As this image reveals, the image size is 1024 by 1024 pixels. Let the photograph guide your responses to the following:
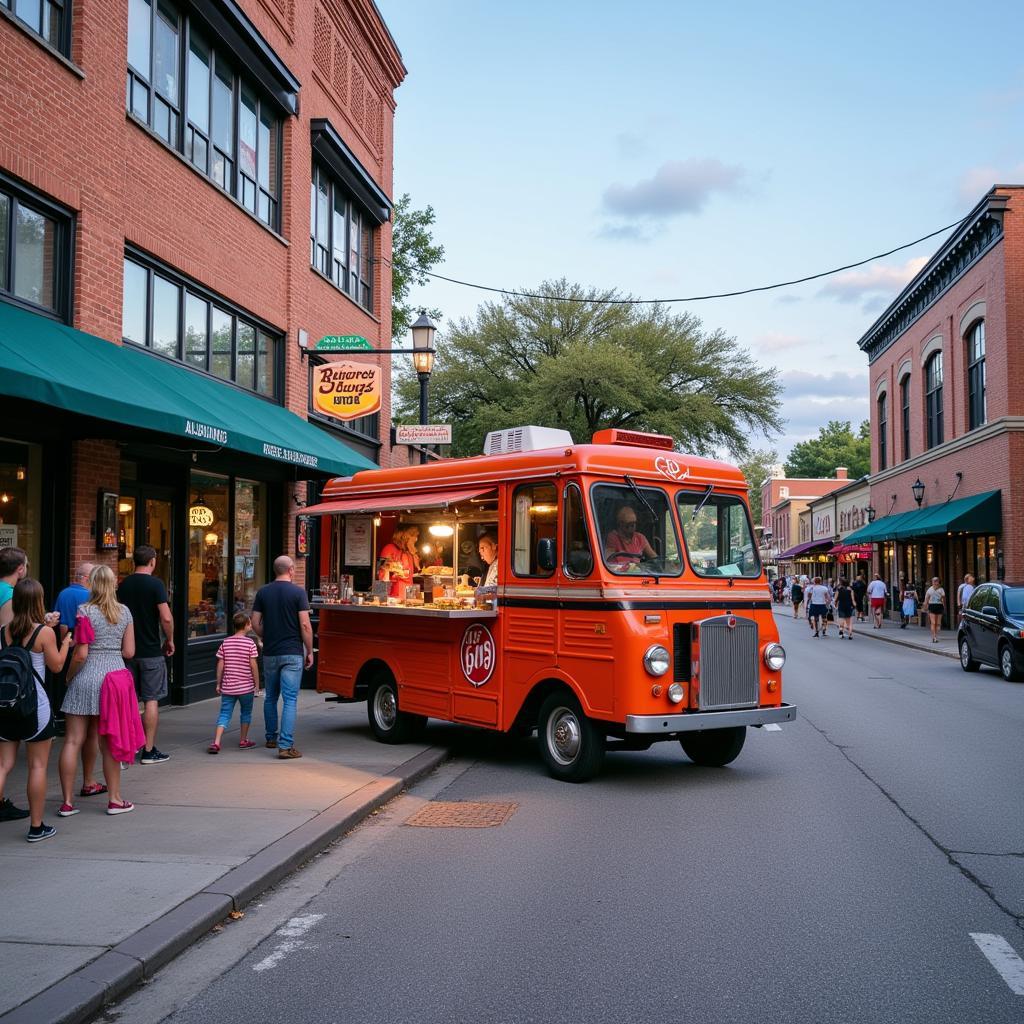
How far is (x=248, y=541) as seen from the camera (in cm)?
1603

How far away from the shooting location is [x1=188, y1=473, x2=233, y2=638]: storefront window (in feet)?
45.8

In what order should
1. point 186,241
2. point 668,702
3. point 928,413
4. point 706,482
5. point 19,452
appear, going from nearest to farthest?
1. point 668,702
2. point 706,482
3. point 19,452
4. point 186,241
5. point 928,413

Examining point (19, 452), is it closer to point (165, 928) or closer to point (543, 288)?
point (165, 928)

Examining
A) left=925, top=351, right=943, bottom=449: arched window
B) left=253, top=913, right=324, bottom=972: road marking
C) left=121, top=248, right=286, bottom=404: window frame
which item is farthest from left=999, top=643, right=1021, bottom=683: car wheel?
left=925, top=351, right=943, bottom=449: arched window

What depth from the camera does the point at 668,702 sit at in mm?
8375

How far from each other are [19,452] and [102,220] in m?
2.84

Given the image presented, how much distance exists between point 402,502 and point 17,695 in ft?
15.7

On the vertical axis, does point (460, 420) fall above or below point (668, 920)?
above

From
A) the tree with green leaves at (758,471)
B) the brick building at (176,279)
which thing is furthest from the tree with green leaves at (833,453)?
the brick building at (176,279)

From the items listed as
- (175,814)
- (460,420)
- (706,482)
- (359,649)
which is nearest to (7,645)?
(175,814)

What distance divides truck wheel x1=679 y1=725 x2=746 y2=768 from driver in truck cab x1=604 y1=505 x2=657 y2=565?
1792 millimetres

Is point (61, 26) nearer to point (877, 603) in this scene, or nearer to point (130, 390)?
point (130, 390)

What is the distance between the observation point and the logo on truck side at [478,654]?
9547 mm

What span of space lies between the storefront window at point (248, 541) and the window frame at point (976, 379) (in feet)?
72.6
